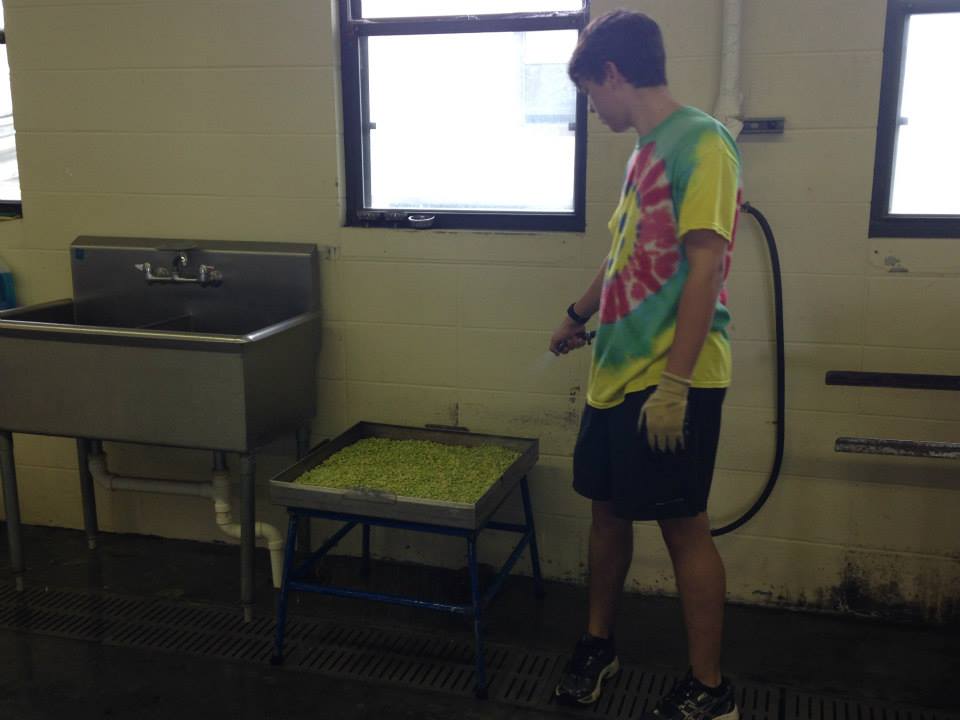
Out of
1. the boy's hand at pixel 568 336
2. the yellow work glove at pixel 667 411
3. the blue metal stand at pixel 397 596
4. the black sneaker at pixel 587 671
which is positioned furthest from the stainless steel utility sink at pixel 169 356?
the yellow work glove at pixel 667 411

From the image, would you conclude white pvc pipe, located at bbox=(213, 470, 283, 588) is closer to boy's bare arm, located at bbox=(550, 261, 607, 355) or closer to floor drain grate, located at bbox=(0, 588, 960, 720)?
floor drain grate, located at bbox=(0, 588, 960, 720)

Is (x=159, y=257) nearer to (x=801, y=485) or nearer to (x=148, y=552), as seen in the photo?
(x=148, y=552)

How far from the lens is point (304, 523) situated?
306 cm

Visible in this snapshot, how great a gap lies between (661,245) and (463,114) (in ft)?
3.61

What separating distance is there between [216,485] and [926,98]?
2265 mm

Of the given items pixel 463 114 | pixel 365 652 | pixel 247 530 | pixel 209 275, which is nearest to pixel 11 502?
pixel 247 530

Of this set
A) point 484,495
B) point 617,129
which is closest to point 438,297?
point 484,495

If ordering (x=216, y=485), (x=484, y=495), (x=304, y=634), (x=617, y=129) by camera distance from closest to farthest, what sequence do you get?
(x=617, y=129) → (x=484, y=495) → (x=304, y=634) → (x=216, y=485)

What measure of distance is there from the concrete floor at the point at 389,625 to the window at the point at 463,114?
1.14 m

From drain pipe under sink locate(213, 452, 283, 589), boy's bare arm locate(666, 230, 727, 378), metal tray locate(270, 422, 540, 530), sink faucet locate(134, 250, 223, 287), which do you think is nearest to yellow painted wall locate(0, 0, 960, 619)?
sink faucet locate(134, 250, 223, 287)

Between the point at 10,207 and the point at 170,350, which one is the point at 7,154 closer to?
the point at 10,207

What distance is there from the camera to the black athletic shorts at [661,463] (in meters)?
2.01

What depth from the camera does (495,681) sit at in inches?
95.1

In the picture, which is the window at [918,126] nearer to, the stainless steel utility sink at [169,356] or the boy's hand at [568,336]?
the boy's hand at [568,336]
